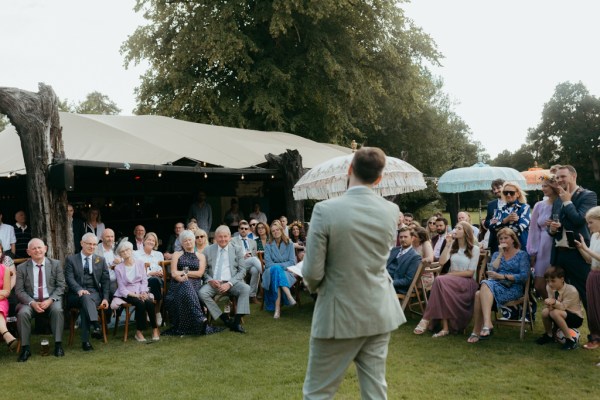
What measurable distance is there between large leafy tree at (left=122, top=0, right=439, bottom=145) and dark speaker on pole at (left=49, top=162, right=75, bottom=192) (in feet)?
35.0

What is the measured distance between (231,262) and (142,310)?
141 cm

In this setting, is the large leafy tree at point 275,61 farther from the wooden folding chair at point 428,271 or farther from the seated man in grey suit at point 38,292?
the seated man in grey suit at point 38,292

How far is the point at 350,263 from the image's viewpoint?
2.71 meters

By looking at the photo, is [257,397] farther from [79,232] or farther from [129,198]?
[129,198]

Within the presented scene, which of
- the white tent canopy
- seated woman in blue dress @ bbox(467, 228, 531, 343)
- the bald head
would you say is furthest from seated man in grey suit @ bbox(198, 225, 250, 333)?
seated woman in blue dress @ bbox(467, 228, 531, 343)

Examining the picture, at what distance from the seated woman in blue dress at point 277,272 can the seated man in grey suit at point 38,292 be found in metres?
2.98

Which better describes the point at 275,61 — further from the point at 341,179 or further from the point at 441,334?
the point at 441,334

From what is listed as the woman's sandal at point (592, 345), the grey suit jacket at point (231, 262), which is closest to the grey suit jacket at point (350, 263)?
the woman's sandal at point (592, 345)

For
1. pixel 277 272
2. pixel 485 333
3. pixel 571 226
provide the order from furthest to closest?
pixel 277 272 < pixel 485 333 < pixel 571 226

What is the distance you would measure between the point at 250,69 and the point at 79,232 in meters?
10.4

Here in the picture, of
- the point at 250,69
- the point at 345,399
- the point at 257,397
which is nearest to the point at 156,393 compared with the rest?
the point at 257,397

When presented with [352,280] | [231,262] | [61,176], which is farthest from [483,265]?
[61,176]

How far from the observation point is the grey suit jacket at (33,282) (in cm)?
632

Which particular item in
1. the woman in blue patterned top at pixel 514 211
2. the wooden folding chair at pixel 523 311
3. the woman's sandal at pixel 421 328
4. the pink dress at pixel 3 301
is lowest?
the woman's sandal at pixel 421 328
